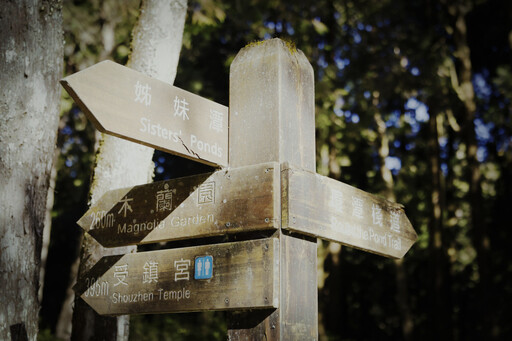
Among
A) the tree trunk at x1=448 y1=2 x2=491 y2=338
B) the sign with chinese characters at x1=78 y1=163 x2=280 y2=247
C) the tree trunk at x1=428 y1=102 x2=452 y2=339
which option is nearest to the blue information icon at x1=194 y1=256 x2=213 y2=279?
the sign with chinese characters at x1=78 y1=163 x2=280 y2=247

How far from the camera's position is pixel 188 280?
3018 mm

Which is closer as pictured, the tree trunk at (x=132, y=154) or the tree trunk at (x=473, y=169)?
the tree trunk at (x=132, y=154)

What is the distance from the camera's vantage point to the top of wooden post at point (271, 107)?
10.1 feet

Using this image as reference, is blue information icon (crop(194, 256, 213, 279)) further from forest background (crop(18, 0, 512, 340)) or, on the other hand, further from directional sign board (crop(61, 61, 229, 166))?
forest background (crop(18, 0, 512, 340))

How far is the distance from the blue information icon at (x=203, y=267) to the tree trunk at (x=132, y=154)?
5.71 feet

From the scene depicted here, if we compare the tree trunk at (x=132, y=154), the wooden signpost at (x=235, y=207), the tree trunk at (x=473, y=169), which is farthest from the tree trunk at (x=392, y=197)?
the wooden signpost at (x=235, y=207)

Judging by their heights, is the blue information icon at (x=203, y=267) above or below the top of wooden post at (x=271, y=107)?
below

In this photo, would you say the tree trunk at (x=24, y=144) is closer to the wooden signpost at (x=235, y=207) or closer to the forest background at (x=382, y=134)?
the wooden signpost at (x=235, y=207)

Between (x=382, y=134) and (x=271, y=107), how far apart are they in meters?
12.9

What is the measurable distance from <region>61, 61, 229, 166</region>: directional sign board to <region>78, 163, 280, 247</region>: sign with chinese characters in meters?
0.19

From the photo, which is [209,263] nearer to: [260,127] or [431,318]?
[260,127]

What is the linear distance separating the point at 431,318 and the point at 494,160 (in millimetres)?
6121

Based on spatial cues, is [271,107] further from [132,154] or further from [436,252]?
[436,252]

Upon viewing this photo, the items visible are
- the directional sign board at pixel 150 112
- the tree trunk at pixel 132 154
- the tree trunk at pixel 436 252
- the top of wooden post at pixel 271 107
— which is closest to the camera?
the directional sign board at pixel 150 112
